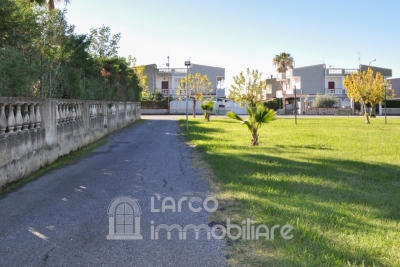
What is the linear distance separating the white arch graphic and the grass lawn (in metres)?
1.03

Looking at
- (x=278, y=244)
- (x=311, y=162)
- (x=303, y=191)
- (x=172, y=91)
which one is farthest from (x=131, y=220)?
(x=172, y=91)

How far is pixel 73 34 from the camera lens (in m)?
18.2

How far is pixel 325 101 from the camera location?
66000 mm

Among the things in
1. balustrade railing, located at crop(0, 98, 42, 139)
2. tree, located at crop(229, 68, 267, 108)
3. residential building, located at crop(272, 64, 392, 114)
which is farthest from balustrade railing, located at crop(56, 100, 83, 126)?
residential building, located at crop(272, 64, 392, 114)

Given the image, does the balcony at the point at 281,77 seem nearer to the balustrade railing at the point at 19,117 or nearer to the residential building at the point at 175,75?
the residential building at the point at 175,75

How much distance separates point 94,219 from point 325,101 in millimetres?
64459

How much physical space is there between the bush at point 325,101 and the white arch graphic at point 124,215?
63.2m

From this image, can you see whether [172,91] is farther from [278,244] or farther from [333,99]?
[278,244]

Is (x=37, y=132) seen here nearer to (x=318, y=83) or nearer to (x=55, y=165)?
(x=55, y=165)

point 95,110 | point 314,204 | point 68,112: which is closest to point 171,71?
point 95,110

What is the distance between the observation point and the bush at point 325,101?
66062 mm

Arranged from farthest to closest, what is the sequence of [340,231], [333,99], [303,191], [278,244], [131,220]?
1. [333,99]
2. [303,191]
3. [131,220]
4. [340,231]
5. [278,244]

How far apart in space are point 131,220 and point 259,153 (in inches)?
295

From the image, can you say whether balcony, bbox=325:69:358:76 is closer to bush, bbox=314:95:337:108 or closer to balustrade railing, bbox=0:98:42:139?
bush, bbox=314:95:337:108
